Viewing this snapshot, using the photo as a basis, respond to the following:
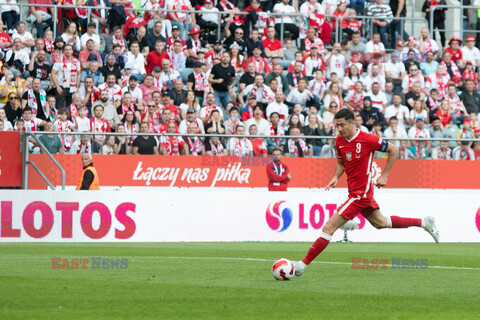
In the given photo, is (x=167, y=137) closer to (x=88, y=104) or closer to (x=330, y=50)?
(x=88, y=104)

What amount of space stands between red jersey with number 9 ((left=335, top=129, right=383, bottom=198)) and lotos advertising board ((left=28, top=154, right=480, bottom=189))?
883cm

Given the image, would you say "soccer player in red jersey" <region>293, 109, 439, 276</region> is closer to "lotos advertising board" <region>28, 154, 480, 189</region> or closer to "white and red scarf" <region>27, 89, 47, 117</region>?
"lotos advertising board" <region>28, 154, 480, 189</region>

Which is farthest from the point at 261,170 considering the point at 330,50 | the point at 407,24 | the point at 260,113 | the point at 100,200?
the point at 407,24

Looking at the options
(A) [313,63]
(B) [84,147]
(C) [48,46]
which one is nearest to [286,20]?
(A) [313,63]

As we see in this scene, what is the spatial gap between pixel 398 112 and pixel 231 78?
4.61 meters

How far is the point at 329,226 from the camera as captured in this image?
10.6 meters

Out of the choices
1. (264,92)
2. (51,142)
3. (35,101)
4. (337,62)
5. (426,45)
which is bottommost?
(51,142)

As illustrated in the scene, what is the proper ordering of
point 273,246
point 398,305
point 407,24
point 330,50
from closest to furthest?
1. point 398,305
2. point 273,246
3. point 330,50
4. point 407,24

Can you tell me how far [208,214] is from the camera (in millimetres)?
19719

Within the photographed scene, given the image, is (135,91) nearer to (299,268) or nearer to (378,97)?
(378,97)

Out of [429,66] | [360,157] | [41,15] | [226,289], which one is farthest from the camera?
[429,66]

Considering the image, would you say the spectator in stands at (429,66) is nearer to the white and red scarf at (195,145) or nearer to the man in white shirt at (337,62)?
the man in white shirt at (337,62)

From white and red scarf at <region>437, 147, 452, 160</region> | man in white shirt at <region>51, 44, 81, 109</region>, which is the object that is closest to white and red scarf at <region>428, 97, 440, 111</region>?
white and red scarf at <region>437, 147, 452, 160</region>

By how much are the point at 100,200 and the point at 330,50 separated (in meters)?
10.8
